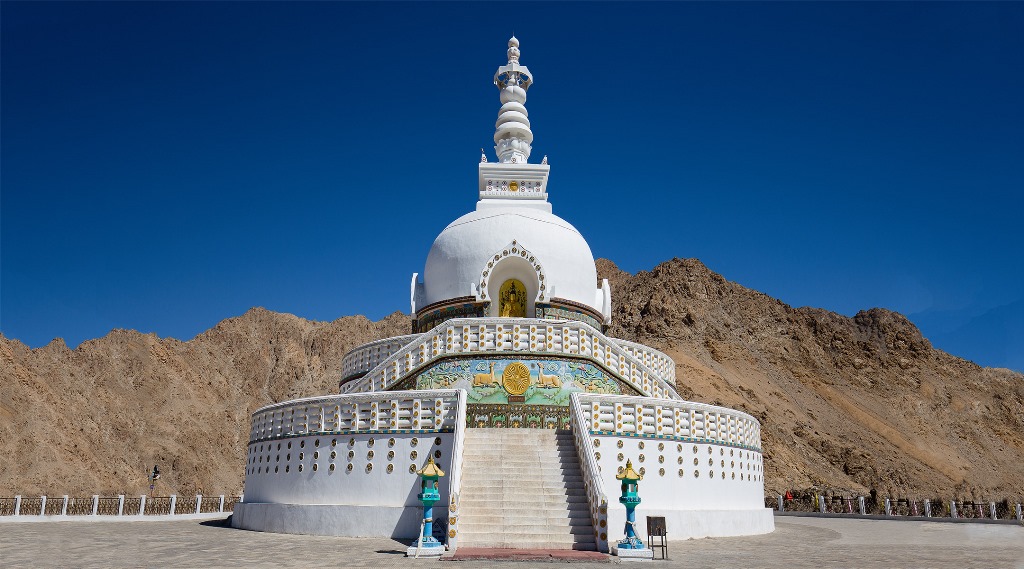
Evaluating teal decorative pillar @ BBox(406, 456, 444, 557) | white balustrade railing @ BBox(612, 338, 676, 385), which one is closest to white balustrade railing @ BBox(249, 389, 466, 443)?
teal decorative pillar @ BBox(406, 456, 444, 557)

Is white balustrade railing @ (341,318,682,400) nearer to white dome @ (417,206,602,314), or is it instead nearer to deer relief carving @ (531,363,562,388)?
deer relief carving @ (531,363,562,388)

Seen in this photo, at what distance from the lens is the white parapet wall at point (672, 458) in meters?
16.1

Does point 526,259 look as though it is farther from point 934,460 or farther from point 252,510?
point 934,460

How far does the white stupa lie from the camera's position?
47.6 ft

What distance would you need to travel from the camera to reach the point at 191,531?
1812cm

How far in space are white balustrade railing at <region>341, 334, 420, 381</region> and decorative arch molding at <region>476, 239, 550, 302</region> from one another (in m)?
2.42

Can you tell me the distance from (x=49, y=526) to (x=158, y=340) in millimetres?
58818

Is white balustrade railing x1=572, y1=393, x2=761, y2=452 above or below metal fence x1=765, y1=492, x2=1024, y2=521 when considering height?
above

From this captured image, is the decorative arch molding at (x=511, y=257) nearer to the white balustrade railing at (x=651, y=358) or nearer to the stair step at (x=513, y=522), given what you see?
the white balustrade railing at (x=651, y=358)

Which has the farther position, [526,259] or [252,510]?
[526,259]

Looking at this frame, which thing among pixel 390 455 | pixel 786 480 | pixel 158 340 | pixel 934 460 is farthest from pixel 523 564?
pixel 158 340

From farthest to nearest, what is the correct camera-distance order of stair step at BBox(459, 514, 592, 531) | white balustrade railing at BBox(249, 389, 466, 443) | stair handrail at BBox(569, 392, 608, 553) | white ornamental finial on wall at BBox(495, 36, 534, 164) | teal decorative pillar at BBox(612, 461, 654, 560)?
white ornamental finial on wall at BBox(495, 36, 534, 164)
white balustrade railing at BBox(249, 389, 466, 443)
stair step at BBox(459, 514, 592, 531)
stair handrail at BBox(569, 392, 608, 553)
teal decorative pillar at BBox(612, 461, 654, 560)

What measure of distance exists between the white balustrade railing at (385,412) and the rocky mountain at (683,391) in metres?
36.3

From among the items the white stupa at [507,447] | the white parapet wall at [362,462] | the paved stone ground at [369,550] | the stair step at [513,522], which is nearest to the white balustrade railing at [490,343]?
the white stupa at [507,447]
